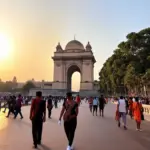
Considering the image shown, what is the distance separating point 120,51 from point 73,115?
39569 mm

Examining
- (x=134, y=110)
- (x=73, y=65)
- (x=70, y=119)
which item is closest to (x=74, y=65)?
(x=73, y=65)

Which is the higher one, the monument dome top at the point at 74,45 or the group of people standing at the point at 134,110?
the monument dome top at the point at 74,45

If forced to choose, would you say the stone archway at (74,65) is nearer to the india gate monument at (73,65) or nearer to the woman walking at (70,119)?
the india gate monument at (73,65)

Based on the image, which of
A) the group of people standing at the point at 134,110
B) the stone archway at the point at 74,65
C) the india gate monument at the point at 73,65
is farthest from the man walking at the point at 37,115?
the stone archway at the point at 74,65

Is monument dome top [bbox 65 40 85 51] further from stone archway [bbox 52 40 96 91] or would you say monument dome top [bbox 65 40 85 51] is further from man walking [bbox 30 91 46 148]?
man walking [bbox 30 91 46 148]

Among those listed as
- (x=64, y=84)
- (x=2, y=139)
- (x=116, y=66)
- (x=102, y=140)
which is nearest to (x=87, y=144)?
(x=102, y=140)

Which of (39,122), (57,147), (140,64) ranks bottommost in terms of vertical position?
(57,147)

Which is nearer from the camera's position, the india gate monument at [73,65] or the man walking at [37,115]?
the man walking at [37,115]

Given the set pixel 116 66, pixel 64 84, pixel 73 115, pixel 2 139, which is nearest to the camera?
pixel 73 115

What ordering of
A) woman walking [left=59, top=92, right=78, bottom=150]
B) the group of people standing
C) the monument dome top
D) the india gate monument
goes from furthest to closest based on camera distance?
the monument dome top
the india gate monument
the group of people standing
woman walking [left=59, top=92, right=78, bottom=150]

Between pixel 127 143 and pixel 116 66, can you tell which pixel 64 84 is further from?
pixel 127 143

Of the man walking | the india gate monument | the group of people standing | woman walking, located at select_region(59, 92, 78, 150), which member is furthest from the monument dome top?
woman walking, located at select_region(59, 92, 78, 150)

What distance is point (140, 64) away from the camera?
1601 inches

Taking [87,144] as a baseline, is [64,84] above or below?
above
